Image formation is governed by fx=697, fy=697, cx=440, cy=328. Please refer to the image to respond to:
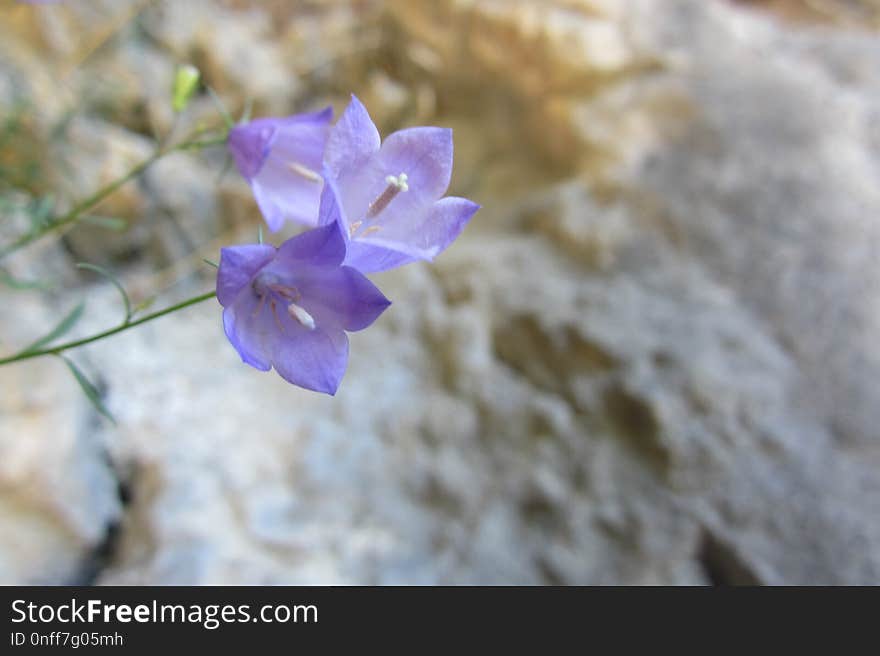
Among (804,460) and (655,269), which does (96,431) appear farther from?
(804,460)

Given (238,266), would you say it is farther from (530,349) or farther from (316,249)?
(530,349)

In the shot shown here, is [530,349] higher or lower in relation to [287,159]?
lower

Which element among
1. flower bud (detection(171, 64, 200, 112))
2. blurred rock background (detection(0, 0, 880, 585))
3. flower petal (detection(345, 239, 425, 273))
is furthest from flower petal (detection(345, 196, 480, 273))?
blurred rock background (detection(0, 0, 880, 585))

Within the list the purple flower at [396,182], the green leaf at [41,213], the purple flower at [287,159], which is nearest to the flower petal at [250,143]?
the purple flower at [287,159]

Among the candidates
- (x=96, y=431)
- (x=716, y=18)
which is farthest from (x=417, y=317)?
(x=716, y=18)

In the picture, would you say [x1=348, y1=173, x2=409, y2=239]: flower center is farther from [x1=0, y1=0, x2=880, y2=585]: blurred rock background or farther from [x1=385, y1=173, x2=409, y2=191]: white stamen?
[x1=0, y1=0, x2=880, y2=585]: blurred rock background

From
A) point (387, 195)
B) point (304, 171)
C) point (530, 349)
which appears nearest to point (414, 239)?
point (387, 195)

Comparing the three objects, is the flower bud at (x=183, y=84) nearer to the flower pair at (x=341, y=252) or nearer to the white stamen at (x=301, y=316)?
the flower pair at (x=341, y=252)
